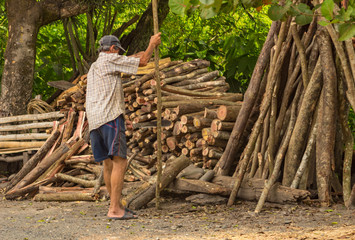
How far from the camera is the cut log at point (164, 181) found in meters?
5.56

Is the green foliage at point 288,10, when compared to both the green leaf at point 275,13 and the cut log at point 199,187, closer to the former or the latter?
the green leaf at point 275,13

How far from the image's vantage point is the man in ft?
16.8

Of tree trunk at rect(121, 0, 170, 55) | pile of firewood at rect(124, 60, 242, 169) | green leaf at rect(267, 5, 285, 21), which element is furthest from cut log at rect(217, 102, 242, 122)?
tree trunk at rect(121, 0, 170, 55)

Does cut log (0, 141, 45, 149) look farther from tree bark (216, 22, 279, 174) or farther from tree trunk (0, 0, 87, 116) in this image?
tree bark (216, 22, 279, 174)

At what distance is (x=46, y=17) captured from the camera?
418 inches

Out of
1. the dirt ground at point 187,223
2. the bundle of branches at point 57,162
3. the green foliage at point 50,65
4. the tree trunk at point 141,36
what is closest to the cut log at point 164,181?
the dirt ground at point 187,223

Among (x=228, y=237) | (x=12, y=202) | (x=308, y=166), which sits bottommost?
(x=12, y=202)

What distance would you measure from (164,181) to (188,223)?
1.04m

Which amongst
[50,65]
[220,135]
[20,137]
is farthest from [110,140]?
[50,65]

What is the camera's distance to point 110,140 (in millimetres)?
5117

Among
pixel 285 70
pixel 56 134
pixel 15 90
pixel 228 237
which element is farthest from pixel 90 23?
pixel 228 237

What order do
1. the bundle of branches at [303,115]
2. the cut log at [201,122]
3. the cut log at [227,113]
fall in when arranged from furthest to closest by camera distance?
1. the cut log at [201,122]
2. the cut log at [227,113]
3. the bundle of branches at [303,115]

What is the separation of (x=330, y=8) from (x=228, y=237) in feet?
6.76

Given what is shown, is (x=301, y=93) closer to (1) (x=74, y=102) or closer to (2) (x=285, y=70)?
(2) (x=285, y=70)
